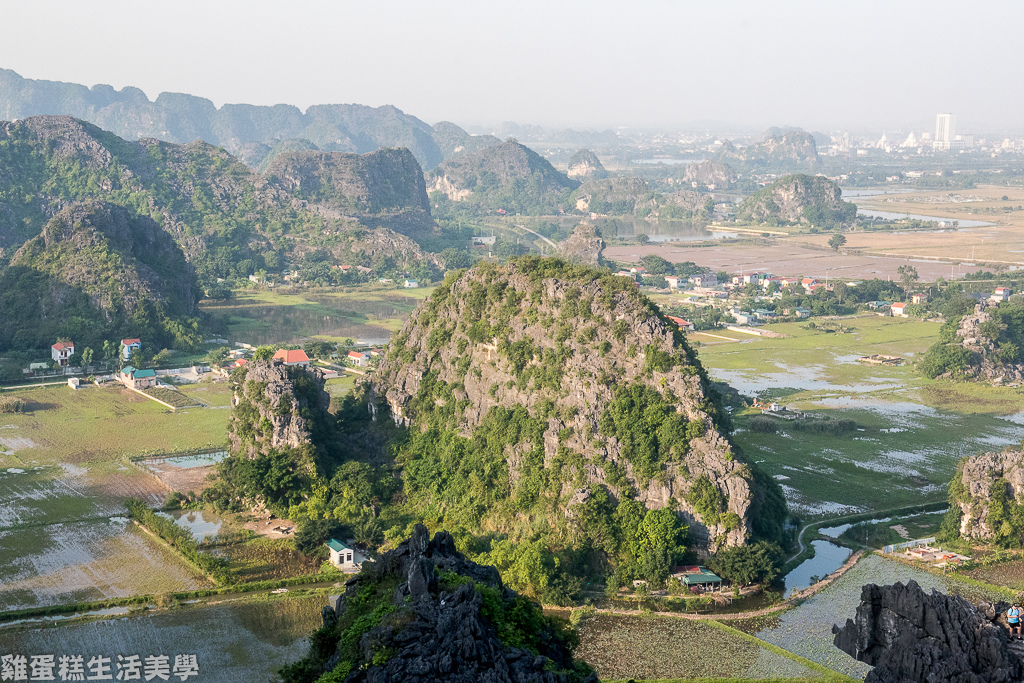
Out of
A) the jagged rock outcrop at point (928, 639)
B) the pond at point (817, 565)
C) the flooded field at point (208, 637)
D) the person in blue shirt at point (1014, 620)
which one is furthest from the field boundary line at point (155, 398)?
the person in blue shirt at point (1014, 620)

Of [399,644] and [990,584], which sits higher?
[399,644]

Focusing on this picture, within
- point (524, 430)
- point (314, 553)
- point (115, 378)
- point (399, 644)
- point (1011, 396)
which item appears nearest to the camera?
point (399, 644)

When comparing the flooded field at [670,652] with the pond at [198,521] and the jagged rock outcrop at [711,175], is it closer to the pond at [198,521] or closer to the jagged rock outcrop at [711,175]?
the pond at [198,521]

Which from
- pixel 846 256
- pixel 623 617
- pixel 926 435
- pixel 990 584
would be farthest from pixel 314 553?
pixel 846 256

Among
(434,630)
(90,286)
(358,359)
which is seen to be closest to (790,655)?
(434,630)

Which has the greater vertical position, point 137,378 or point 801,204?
point 801,204

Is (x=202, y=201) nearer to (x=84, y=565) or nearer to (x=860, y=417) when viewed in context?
(x=860, y=417)

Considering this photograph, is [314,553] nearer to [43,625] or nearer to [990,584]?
[43,625]
